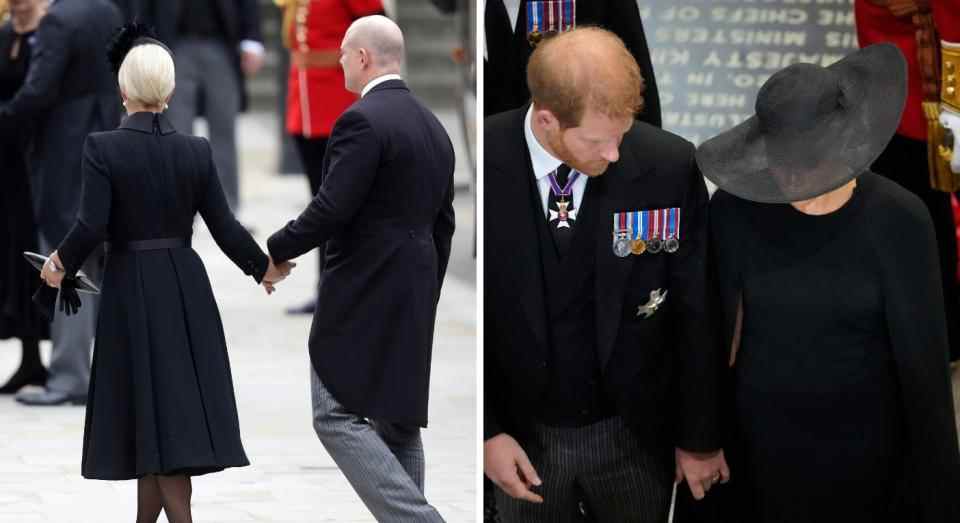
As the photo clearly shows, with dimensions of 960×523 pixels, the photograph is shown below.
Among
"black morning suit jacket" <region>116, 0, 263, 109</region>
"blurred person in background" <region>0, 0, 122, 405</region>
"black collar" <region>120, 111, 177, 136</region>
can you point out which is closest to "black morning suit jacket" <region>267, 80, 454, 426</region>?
"black collar" <region>120, 111, 177, 136</region>

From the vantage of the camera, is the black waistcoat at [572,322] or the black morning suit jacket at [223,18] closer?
the black waistcoat at [572,322]

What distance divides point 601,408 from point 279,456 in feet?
10.7

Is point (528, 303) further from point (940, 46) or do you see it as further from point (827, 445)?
point (940, 46)

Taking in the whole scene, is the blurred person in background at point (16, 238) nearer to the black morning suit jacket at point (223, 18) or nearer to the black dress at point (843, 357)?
the black morning suit jacket at point (223, 18)

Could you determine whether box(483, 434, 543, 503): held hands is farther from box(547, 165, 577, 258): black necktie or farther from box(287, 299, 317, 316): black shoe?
box(287, 299, 317, 316): black shoe

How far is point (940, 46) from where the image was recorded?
4898mm

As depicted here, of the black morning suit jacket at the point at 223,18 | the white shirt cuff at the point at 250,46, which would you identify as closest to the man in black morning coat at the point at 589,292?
the black morning suit jacket at the point at 223,18

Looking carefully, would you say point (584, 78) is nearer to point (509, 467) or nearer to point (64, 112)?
point (509, 467)

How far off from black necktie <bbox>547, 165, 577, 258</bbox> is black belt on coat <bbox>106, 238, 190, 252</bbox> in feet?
5.55

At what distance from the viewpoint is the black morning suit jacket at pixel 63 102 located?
787 cm

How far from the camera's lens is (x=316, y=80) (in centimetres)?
1004

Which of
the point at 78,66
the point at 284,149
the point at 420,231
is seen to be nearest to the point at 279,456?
the point at 78,66

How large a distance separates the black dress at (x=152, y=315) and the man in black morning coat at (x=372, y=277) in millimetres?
389

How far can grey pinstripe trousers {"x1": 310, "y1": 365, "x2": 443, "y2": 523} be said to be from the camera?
17.4ft
